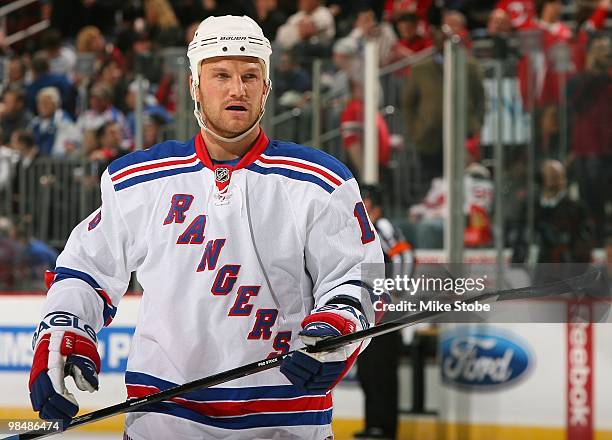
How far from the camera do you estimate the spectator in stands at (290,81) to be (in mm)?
4773

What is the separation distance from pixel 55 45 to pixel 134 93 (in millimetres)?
1936

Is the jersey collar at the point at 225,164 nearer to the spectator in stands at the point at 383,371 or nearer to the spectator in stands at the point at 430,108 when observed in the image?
the spectator in stands at the point at 383,371

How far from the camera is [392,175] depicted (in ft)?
15.9

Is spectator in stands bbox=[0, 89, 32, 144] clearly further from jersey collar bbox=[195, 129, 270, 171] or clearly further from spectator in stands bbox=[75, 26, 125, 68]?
jersey collar bbox=[195, 129, 270, 171]

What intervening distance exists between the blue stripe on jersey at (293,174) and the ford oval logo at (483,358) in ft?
6.37

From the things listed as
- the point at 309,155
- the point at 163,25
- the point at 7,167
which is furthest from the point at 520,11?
the point at 309,155

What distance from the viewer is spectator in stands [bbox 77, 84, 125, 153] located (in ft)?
16.1

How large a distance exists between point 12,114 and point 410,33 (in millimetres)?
2029

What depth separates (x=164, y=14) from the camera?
6875mm

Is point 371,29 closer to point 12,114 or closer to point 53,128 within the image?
point 53,128

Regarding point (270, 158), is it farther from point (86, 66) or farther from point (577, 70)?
point (86, 66)

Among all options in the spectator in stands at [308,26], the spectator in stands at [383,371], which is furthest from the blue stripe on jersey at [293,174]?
the spectator in stands at [308,26]

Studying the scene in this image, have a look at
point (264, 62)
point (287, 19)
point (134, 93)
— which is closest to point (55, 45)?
point (287, 19)

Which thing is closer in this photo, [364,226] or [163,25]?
[364,226]
